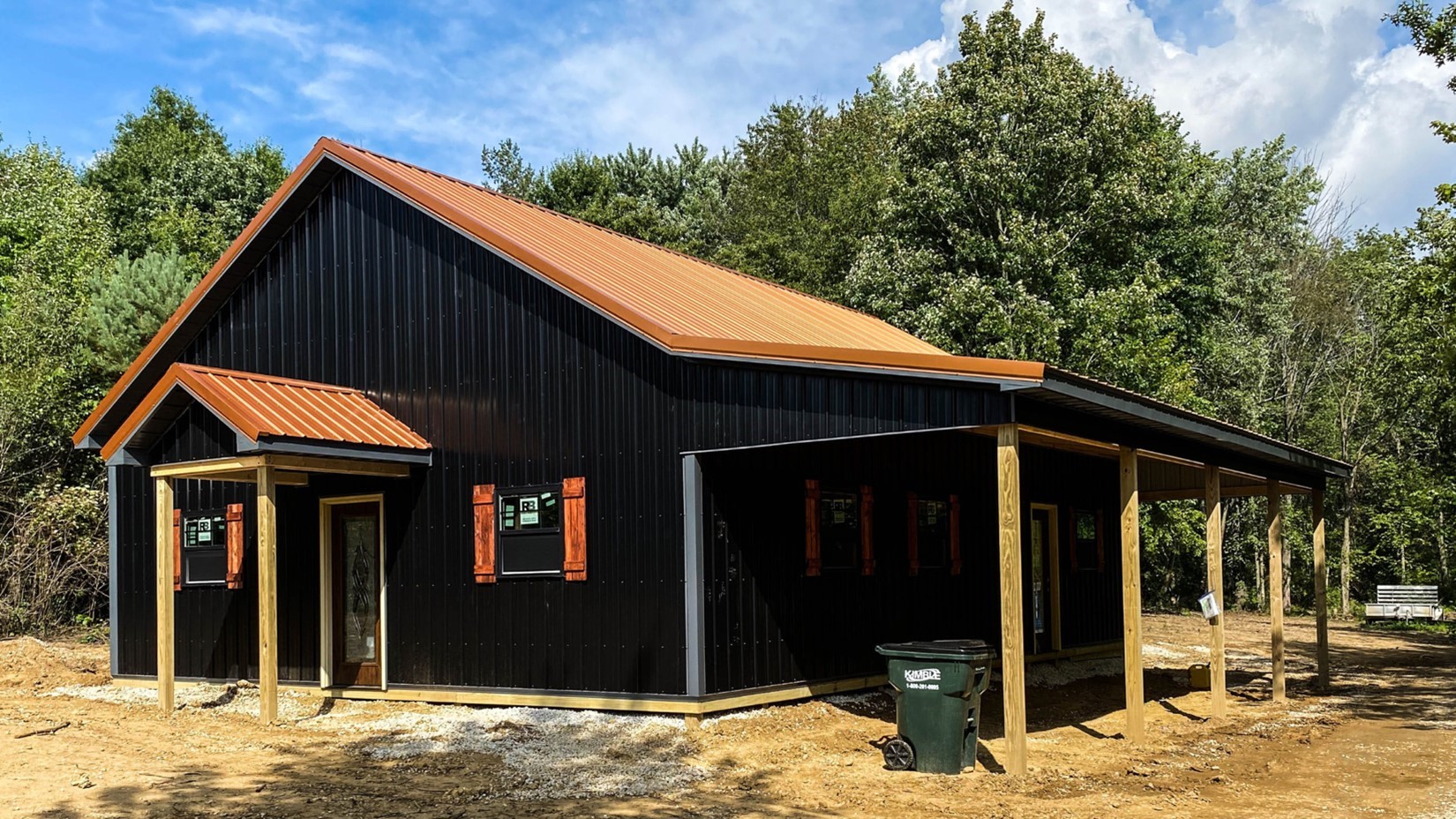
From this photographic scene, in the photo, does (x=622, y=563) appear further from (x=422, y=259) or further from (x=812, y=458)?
(x=422, y=259)

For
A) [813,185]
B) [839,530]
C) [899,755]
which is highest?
[813,185]

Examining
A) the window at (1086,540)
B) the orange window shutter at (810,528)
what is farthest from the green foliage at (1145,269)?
the orange window shutter at (810,528)

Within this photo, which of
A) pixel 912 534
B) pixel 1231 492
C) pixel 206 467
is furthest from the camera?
pixel 1231 492

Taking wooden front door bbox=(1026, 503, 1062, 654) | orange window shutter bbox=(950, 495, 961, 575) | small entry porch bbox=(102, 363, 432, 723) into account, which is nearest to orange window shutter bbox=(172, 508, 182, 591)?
small entry porch bbox=(102, 363, 432, 723)

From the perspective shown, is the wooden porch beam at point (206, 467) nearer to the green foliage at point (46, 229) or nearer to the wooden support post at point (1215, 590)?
the wooden support post at point (1215, 590)

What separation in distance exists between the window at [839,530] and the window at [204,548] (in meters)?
6.96

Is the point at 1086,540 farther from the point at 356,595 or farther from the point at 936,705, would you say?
the point at 356,595

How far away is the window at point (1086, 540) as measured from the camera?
60.7ft

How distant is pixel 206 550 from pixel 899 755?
9.17 meters

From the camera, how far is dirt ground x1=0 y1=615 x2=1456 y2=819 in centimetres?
809

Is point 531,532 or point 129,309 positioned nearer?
point 531,532

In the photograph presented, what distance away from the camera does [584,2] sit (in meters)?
19.4

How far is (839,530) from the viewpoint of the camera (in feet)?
42.5

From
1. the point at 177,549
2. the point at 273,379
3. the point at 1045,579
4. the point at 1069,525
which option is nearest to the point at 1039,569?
the point at 1045,579
